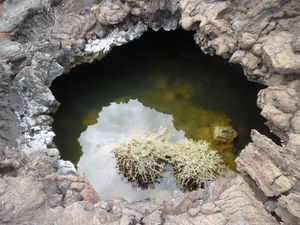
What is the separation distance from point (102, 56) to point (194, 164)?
4.55 metres

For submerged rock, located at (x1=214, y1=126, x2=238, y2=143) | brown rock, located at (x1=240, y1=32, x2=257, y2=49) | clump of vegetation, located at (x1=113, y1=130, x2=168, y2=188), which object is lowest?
clump of vegetation, located at (x1=113, y1=130, x2=168, y2=188)

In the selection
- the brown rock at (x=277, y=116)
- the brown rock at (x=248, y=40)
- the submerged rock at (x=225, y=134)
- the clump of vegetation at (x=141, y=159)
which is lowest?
the clump of vegetation at (x=141, y=159)

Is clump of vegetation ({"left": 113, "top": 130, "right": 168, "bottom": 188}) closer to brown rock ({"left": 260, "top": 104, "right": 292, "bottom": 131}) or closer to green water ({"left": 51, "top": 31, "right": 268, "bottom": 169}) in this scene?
green water ({"left": 51, "top": 31, "right": 268, "bottom": 169})

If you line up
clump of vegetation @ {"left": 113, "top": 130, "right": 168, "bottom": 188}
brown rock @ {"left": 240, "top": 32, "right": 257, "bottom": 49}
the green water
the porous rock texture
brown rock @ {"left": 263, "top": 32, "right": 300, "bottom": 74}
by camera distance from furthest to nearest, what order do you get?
the green water → brown rock @ {"left": 240, "top": 32, "right": 257, "bottom": 49} → clump of vegetation @ {"left": 113, "top": 130, "right": 168, "bottom": 188} → brown rock @ {"left": 263, "top": 32, "right": 300, "bottom": 74} → the porous rock texture

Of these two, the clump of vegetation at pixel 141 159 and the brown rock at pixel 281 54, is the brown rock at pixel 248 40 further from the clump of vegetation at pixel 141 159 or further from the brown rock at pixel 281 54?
the clump of vegetation at pixel 141 159

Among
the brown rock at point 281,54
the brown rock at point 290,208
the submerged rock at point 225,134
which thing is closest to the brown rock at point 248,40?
the brown rock at point 281,54

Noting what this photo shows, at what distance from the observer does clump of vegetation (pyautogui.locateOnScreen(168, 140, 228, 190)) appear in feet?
32.1

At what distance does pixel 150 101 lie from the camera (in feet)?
39.9

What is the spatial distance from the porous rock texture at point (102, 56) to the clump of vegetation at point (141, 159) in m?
1.32

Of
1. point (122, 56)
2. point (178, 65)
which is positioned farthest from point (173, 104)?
point (122, 56)

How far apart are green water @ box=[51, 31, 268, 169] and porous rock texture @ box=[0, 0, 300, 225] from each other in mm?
745

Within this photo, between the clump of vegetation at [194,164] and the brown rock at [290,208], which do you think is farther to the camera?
the clump of vegetation at [194,164]

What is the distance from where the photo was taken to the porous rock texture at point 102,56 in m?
7.64

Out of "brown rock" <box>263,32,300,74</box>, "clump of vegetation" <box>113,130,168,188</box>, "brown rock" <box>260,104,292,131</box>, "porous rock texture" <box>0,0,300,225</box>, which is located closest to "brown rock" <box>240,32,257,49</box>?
"porous rock texture" <box>0,0,300,225</box>
